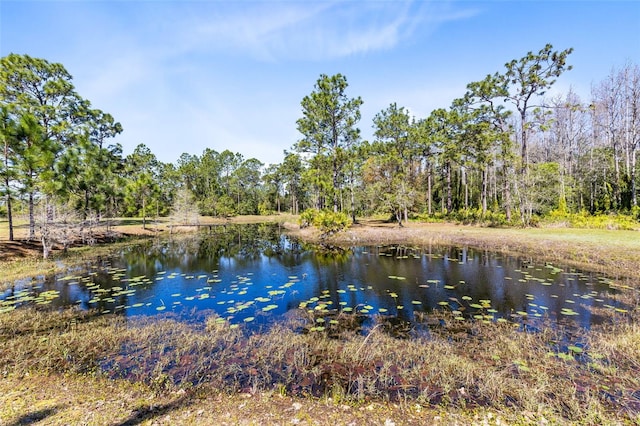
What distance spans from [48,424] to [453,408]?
5.70 m

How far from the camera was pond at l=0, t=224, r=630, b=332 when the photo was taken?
813 centimetres

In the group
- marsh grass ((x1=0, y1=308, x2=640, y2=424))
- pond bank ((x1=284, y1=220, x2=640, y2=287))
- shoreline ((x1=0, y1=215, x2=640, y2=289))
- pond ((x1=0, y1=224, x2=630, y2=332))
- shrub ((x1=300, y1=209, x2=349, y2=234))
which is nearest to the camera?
marsh grass ((x1=0, y1=308, x2=640, y2=424))

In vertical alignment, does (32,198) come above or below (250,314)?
Result: above

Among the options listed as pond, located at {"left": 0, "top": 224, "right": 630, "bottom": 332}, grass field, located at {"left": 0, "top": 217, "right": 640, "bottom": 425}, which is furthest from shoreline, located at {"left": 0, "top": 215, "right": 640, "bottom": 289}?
grass field, located at {"left": 0, "top": 217, "right": 640, "bottom": 425}

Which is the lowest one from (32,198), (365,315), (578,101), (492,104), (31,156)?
(365,315)

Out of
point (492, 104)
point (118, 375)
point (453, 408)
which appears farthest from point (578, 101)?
point (118, 375)

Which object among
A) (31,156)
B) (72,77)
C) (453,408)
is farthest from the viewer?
(72,77)

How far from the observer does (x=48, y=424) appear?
351 centimetres

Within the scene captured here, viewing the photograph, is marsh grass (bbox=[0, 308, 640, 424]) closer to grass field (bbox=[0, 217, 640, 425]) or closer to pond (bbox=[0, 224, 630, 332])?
grass field (bbox=[0, 217, 640, 425])

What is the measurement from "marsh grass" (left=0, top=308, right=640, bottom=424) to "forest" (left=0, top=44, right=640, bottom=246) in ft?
45.3

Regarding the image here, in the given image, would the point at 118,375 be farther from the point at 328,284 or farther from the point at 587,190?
the point at 587,190

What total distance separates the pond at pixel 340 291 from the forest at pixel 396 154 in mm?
7879

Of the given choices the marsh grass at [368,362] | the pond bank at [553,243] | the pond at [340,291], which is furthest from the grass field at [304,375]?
the pond bank at [553,243]

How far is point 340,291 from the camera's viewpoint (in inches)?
424
